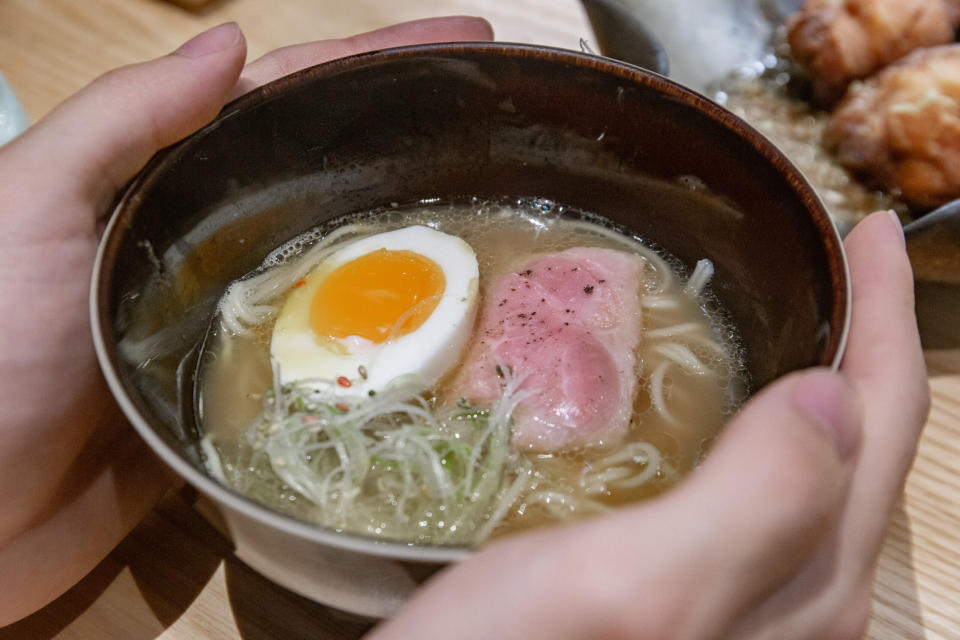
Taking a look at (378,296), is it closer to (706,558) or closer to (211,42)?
(211,42)

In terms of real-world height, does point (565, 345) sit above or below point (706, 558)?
below

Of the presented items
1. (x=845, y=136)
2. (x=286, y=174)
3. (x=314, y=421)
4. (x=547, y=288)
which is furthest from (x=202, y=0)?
(x=845, y=136)

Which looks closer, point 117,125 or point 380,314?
point 117,125

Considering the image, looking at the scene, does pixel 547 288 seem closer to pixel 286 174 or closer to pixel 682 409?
pixel 682 409

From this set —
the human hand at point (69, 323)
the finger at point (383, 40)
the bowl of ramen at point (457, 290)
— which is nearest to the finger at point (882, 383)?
the bowl of ramen at point (457, 290)

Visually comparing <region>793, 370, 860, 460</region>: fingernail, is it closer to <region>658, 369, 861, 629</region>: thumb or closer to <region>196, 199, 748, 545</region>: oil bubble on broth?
<region>658, 369, 861, 629</region>: thumb

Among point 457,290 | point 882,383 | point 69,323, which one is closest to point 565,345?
point 457,290

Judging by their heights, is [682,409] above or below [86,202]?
below

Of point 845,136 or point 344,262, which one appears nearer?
point 344,262
